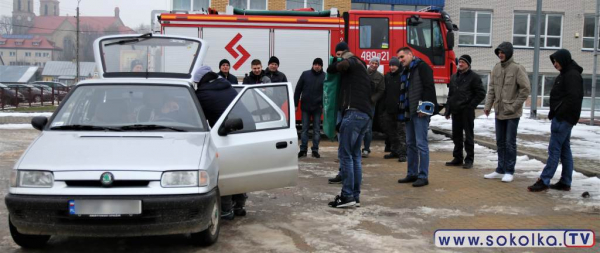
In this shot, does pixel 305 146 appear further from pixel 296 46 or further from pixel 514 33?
pixel 514 33

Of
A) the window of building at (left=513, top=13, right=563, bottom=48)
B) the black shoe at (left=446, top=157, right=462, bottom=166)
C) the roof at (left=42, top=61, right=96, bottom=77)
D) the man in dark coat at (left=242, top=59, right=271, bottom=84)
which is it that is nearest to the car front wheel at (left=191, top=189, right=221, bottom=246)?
the man in dark coat at (left=242, top=59, right=271, bottom=84)

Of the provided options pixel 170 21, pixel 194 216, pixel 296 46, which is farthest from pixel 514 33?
pixel 194 216

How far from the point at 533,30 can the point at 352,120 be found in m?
28.1

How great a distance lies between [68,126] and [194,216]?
1.67 meters

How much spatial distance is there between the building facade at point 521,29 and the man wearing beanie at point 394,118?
20482 millimetres

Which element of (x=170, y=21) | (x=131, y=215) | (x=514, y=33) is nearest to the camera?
(x=131, y=215)

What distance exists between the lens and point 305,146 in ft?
38.8

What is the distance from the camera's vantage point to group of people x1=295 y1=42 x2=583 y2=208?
23.9 feet

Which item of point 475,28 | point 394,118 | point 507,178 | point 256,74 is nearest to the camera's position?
point 507,178

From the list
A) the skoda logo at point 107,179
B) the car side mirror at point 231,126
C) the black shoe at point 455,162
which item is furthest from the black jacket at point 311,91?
the skoda logo at point 107,179

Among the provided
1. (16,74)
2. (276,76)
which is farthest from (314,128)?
(16,74)

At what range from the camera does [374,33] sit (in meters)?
14.9

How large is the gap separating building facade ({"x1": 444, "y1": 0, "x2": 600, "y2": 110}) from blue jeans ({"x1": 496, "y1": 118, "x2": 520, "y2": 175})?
22862mm

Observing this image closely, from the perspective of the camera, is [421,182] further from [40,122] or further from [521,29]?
[521,29]
